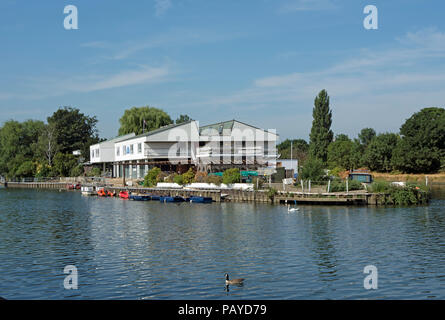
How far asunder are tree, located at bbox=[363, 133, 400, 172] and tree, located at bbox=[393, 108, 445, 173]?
186 cm

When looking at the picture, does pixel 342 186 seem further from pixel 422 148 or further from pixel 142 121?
pixel 142 121

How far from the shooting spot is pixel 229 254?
2838 centimetres

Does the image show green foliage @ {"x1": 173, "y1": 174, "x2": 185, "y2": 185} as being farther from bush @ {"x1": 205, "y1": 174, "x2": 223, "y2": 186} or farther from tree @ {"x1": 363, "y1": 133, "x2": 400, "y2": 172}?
tree @ {"x1": 363, "y1": 133, "x2": 400, "y2": 172}

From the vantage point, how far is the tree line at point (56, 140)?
128375 millimetres

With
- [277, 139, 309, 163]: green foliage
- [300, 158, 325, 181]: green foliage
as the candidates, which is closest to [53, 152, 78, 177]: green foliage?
[277, 139, 309, 163]: green foliage

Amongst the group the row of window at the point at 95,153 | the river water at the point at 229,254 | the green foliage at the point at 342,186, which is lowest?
the river water at the point at 229,254

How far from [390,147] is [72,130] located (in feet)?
311

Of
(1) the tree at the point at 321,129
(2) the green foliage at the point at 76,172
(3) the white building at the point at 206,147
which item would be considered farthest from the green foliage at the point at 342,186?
(2) the green foliage at the point at 76,172

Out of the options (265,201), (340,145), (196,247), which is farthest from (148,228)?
(340,145)

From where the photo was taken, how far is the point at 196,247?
30.8 m

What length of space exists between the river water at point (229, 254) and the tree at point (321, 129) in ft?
174

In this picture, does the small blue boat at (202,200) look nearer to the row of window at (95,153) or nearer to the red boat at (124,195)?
the red boat at (124,195)
